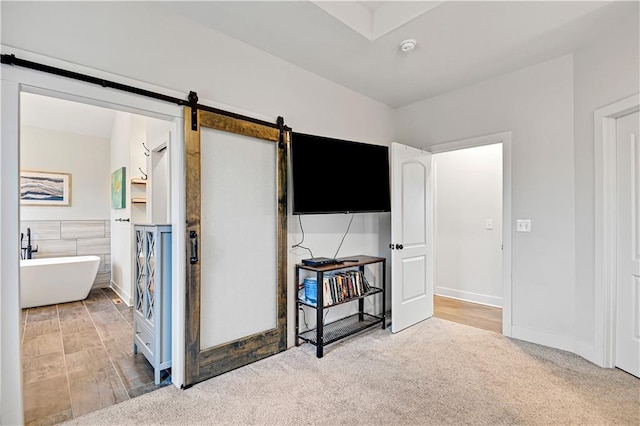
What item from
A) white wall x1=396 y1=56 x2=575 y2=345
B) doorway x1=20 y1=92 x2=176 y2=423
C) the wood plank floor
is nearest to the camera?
doorway x1=20 y1=92 x2=176 y2=423

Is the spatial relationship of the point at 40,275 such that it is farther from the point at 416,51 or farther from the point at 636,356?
the point at 636,356

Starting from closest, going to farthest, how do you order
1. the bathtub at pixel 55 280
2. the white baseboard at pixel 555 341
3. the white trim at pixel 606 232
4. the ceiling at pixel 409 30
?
the ceiling at pixel 409 30, the white trim at pixel 606 232, the white baseboard at pixel 555 341, the bathtub at pixel 55 280

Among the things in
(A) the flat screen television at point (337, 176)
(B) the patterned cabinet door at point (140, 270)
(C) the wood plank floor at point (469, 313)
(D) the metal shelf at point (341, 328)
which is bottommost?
(C) the wood plank floor at point (469, 313)

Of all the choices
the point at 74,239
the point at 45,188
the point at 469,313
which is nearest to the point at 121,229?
the point at 74,239

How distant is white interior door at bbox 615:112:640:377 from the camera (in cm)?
233

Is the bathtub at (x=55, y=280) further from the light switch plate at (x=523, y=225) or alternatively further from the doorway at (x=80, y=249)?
the light switch plate at (x=523, y=225)

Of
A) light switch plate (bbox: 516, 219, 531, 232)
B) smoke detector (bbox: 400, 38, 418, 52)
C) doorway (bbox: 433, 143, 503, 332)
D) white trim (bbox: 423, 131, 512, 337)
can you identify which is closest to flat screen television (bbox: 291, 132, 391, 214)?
smoke detector (bbox: 400, 38, 418, 52)

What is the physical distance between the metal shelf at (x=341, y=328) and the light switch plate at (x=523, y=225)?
5.35ft

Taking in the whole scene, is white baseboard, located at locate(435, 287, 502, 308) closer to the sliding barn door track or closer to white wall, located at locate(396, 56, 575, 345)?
white wall, located at locate(396, 56, 575, 345)

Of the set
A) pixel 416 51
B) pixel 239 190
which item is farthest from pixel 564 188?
pixel 239 190

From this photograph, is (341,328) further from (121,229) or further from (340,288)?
(121,229)

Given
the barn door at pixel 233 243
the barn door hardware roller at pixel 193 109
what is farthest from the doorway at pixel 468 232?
the barn door hardware roller at pixel 193 109

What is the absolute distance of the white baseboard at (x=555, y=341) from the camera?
2617 millimetres

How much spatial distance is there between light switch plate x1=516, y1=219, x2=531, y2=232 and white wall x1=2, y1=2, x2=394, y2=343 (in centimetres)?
142
